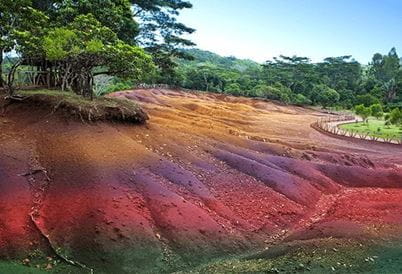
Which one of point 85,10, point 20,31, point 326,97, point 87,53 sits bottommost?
point 326,97

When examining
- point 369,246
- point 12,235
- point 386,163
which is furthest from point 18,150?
point 386,163

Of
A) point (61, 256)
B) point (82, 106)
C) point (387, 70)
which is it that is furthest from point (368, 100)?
point (61, 256)

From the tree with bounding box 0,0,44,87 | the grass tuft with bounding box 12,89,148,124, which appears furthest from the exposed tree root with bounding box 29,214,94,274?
the tree with bounding box 0,0,44,87

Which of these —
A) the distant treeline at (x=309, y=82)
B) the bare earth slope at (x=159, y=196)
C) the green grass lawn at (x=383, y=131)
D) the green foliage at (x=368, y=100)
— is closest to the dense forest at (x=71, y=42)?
the bare earth slope at (x=159, y=196)

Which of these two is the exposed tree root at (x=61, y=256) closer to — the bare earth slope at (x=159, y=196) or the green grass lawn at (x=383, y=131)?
the bare earth slope at (x=159, y=196)

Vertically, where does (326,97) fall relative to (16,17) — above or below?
below

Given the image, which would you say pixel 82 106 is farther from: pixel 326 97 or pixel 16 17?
pixel 326 97

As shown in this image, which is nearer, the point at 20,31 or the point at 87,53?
the point at 20,31
